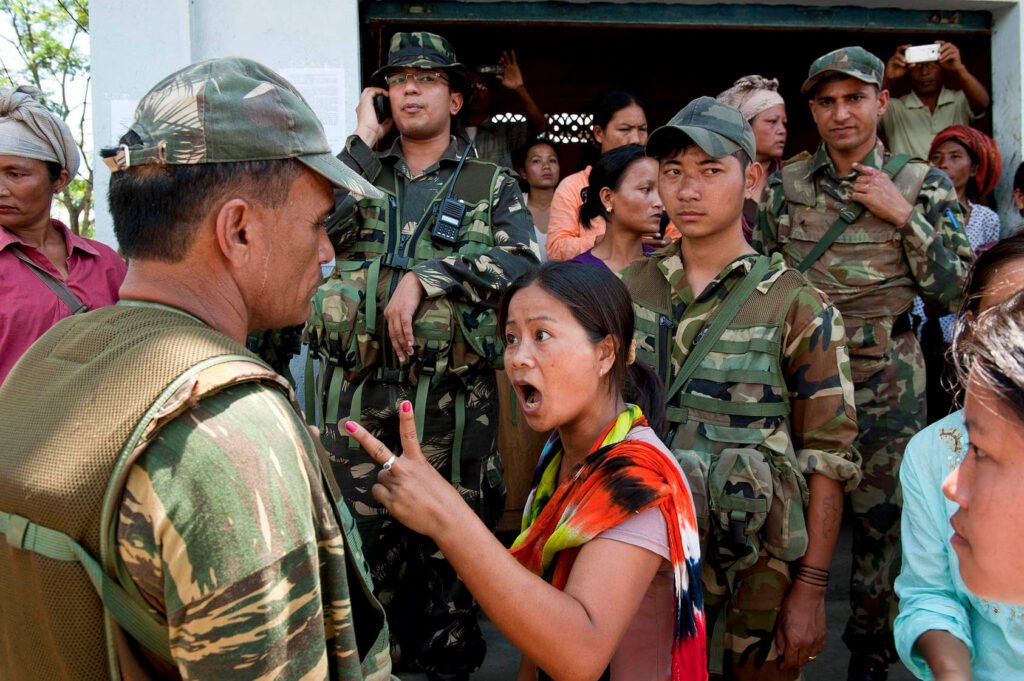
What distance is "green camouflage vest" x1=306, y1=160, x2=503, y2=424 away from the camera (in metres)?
3.33

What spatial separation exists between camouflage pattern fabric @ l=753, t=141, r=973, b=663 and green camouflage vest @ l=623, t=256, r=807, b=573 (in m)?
1.01

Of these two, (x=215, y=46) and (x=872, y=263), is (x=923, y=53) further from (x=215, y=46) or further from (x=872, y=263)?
(x=215, y=46)

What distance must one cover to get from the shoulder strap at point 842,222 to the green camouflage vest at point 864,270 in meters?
0.02

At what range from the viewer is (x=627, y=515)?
1.77 meters

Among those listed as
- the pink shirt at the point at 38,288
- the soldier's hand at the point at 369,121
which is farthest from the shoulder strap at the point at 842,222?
the pink shirt at the point at 38,288

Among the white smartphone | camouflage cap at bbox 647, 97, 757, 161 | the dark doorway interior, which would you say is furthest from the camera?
the dark doorway interior

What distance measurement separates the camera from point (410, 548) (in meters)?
3.46

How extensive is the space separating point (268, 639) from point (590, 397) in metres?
1.14

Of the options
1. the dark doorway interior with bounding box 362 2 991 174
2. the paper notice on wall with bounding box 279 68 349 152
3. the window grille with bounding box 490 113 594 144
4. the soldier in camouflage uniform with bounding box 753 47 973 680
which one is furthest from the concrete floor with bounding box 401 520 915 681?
the window grille with bounding box 490 113 594 144

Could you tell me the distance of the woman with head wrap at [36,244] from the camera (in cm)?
330

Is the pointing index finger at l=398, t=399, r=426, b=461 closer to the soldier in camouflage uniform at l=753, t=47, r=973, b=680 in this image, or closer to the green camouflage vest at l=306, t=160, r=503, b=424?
the green camouflage vest at l=306, t=160, r=503, b=424

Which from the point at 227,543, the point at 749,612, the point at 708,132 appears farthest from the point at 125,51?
the point at 227,543

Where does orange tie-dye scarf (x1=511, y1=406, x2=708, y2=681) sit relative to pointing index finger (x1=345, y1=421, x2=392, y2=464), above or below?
below

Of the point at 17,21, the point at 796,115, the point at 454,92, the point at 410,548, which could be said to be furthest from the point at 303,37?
the point at 17,21
